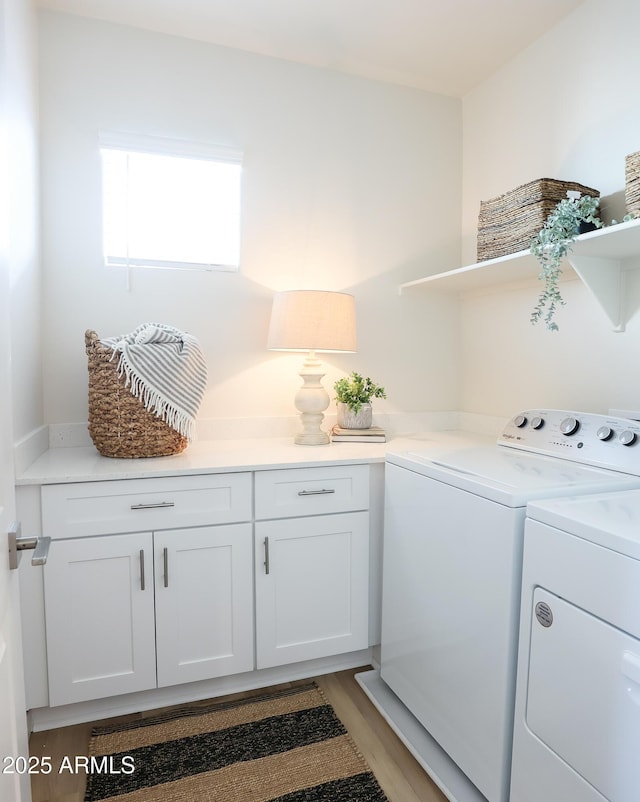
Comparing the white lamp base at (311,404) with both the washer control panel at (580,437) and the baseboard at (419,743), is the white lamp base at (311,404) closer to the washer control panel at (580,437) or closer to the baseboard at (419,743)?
the washer control panel at (580,437)

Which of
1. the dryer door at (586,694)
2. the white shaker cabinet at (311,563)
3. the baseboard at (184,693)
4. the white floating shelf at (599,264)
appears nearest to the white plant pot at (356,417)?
the white shaker cabinet at (311,563)

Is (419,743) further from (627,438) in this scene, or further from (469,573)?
(627,438)

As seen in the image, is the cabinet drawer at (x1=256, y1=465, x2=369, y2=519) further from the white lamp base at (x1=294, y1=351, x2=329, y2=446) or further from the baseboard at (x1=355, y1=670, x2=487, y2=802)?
the baseboard at (x1=355, y1=670, x2=487, y2=802)

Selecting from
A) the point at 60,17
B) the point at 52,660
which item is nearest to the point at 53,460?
the point at 52,660

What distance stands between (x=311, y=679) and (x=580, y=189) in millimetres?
1969

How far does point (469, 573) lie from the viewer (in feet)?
4.73

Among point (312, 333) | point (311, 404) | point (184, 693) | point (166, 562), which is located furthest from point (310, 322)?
point (184, 693)

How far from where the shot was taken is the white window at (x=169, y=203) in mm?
2141

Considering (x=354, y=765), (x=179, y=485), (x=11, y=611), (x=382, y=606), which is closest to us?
(x=11, y=611)

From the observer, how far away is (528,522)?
1255 mm

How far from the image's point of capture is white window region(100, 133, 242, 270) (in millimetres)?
2141

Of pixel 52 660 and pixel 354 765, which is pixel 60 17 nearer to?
pixel 52 660

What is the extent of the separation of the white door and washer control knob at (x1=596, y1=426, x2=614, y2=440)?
1.55 meters

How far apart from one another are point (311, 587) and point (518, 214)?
149 cm
